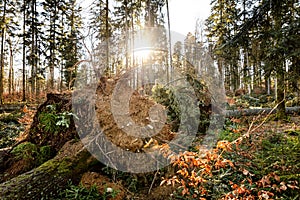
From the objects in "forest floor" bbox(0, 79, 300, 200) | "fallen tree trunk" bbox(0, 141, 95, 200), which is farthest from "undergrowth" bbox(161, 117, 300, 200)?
"fallen tree trunk" bbox(0, 141, 95, 200)

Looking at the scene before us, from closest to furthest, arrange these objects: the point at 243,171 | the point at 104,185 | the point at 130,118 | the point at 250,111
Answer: the point at 243,171 < the point at 104,185 < the point at 130,118 < the point at 250,111

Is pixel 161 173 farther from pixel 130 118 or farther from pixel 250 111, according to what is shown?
pixel 250 111

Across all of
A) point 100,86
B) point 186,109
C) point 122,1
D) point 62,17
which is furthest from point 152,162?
point 62,17

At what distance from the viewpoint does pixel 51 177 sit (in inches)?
131

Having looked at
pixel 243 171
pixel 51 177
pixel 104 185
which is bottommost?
pixel 104 185

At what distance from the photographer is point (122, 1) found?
1452 cm

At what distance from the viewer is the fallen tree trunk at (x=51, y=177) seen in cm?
302

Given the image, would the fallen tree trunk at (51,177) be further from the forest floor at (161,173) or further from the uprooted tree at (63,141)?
the forest floor at (161,173)

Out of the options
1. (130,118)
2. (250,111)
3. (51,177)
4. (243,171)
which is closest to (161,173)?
(130,118)

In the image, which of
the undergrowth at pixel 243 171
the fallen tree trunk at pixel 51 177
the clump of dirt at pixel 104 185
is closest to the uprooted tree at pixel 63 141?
the fallen tree trunk at pixel 51 177

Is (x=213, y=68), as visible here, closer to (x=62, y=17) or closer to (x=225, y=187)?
(x=62, y=17)

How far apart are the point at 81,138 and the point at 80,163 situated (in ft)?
1.97

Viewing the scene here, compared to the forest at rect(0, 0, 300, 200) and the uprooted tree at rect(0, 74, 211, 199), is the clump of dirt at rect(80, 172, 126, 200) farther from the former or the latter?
the uprooted tree at rect(0, 74, 211, 199)

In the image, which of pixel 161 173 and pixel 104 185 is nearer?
pixel 104 185
